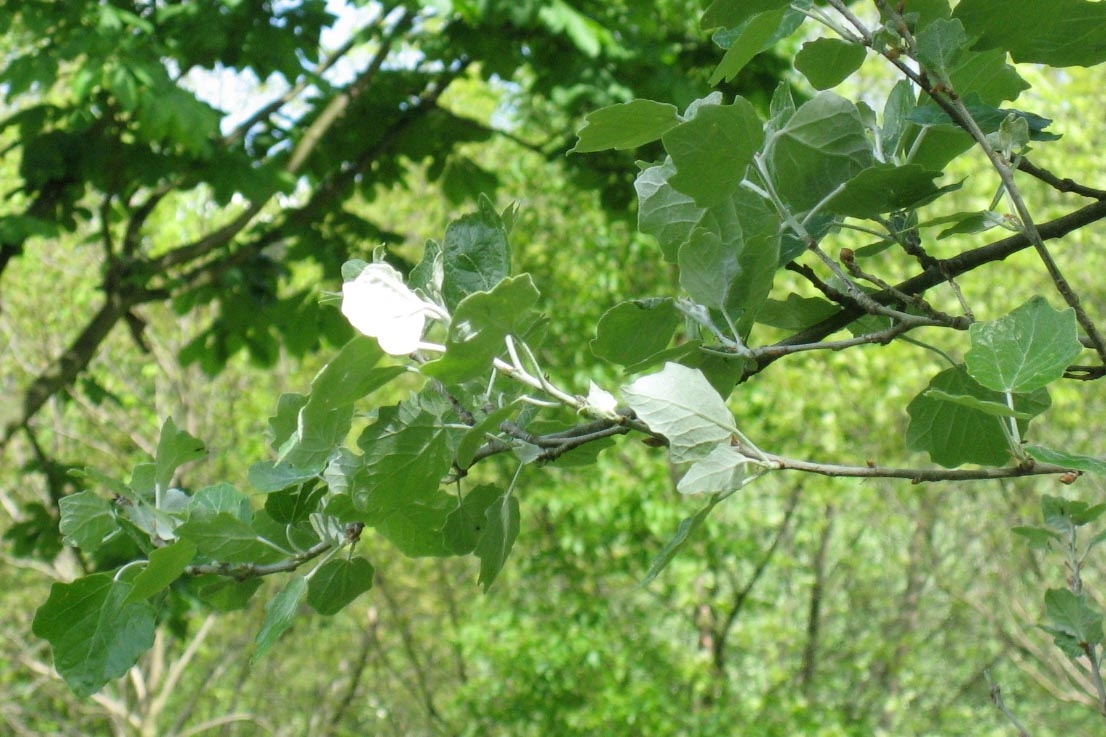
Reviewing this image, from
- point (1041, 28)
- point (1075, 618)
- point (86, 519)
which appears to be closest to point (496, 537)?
point (86, 519)

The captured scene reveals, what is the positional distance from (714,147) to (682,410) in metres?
0.13

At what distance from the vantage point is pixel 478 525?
0.63 metres

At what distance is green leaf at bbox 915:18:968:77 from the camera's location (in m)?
0.53

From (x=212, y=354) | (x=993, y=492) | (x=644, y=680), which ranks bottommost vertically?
(x=993, y=492)

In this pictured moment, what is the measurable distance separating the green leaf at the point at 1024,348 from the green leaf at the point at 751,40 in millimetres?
173

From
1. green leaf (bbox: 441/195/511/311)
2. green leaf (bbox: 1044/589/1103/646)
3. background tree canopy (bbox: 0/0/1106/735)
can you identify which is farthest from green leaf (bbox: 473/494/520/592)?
green leaf (bbox: 1044/589/1103/646)

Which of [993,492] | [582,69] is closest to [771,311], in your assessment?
[582,69]

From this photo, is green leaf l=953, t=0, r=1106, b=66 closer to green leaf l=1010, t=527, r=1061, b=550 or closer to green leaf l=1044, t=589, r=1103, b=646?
green leaf l=1010, t=527, r=1061, b=550

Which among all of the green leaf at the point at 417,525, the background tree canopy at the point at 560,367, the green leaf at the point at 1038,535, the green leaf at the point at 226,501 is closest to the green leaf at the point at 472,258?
the background tree canopy at the point at 560,367

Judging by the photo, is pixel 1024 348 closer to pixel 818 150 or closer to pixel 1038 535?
pixel 818 150

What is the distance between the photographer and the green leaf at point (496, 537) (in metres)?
0.58

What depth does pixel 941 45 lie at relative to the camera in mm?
532

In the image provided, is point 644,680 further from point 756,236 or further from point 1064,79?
point 756,236

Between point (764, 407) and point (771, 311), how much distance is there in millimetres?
5159
